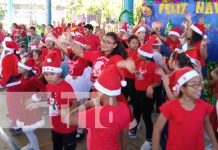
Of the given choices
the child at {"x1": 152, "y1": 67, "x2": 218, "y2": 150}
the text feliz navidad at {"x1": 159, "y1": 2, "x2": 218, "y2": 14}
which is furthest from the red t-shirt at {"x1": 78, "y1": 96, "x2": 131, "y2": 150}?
the text feliz navidad at {"x1": 159, "y1": 2, "x2": 218, "y2": 14}

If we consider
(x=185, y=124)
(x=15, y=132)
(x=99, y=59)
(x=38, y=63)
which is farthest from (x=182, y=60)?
(x=38, y=63)

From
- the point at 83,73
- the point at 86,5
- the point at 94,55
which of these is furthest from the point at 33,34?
the point at 86,5

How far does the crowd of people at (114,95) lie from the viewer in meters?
2.76

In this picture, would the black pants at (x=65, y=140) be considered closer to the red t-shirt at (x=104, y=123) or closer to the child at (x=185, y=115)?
the red t-shirt at (x=104, y=123)

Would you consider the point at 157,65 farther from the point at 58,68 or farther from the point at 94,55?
the point at 58,68

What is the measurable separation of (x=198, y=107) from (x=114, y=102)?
0.72 meters

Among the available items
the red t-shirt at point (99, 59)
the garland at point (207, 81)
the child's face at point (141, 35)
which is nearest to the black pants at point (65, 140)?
the red t-shirt at point (99, 59)

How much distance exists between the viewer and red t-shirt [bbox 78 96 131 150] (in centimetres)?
273

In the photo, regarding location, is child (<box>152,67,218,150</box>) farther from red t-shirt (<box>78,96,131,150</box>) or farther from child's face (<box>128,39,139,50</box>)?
child's face (<box>128,39,139,50</box>)

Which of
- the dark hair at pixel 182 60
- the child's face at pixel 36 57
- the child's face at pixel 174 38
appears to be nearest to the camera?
the dark hair at pixel 182 60

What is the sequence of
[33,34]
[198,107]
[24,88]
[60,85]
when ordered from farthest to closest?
[33,34]
[24,88]
[60,85]
[198,107]

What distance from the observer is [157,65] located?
460 cm

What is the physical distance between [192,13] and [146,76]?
291cm

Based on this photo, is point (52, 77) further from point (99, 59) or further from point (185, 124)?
point (185, 124)
